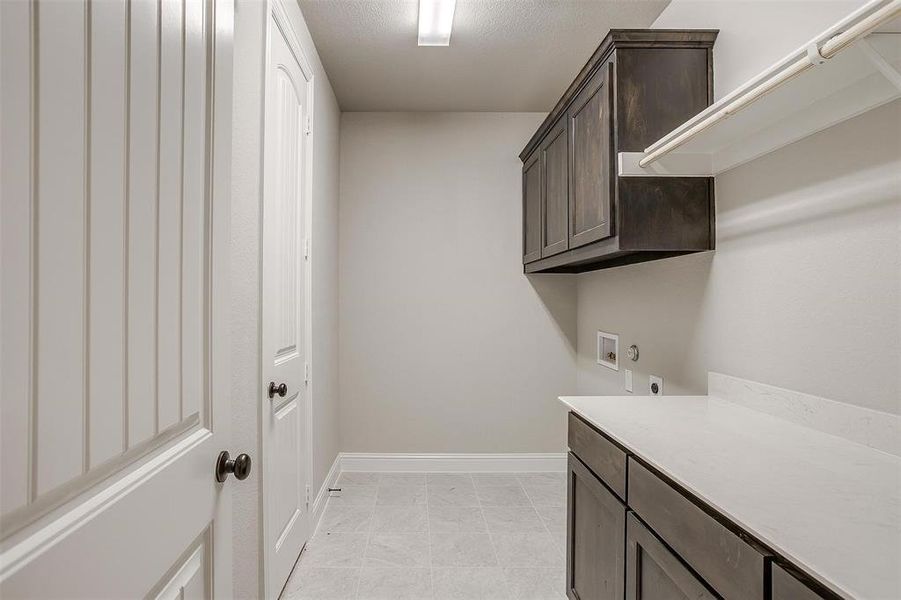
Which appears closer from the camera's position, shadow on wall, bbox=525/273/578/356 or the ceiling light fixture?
the ceiling light fixture

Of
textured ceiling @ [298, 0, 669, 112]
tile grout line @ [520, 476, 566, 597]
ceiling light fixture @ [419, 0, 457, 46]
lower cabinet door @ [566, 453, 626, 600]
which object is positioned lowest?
tile grout line @ [520, 476, 566, 597]

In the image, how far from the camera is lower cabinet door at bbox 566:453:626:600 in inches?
52.4

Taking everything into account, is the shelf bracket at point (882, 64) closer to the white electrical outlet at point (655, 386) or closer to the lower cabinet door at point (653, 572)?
A: the lower cabinet door at point (653, 572)

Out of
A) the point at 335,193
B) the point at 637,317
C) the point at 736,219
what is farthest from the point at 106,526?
the point at 335,193

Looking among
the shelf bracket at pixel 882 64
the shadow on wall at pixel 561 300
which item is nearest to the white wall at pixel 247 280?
the shelf bracket at pixel 882 64

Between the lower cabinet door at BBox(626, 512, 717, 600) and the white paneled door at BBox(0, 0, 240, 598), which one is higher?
the white paneled door at BBox(0, 0, 240, 598)

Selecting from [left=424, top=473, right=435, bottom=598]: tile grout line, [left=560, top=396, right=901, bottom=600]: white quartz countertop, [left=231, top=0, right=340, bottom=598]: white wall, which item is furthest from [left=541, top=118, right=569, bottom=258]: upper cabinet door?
[left=424, top=473, right=435, bottom=598]: tile grout line

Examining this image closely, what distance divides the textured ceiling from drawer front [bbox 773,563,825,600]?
2.36 metres

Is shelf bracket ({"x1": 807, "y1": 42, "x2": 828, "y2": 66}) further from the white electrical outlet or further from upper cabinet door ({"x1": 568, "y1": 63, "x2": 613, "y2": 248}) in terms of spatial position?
the white electrical outlet

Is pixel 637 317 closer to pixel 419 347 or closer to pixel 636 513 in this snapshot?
pixel 636 513

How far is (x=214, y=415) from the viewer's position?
854 mm

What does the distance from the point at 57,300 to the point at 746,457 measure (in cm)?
135

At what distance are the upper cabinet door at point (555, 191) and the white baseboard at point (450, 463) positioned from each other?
5.18ft

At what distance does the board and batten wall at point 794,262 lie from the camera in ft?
3.72
